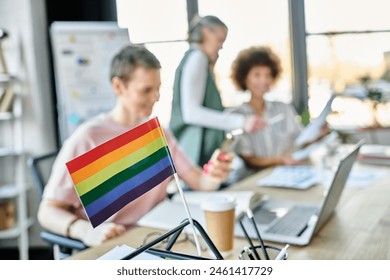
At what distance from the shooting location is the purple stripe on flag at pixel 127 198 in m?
0.67

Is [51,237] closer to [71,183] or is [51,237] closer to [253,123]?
[71,183]

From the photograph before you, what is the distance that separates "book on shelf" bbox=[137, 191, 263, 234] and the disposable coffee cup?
0.29 feet

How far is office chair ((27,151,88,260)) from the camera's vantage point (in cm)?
119

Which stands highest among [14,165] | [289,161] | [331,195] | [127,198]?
[127,198]

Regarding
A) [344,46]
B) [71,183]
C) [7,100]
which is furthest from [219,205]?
[7,100]

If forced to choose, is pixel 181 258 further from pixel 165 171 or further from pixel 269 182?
pixel 269 182

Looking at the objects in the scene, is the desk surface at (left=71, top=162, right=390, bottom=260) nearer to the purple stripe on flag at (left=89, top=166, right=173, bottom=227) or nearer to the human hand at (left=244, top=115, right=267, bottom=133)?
the purple stripe on flag at (left=89, top=166, right=173, bottom=227)

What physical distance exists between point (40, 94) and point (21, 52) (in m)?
0.26

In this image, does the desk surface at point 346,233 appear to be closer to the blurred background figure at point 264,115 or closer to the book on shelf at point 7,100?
the blurred background figure at point 264,115

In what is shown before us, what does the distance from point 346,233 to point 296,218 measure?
12cm

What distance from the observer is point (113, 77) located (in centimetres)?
120

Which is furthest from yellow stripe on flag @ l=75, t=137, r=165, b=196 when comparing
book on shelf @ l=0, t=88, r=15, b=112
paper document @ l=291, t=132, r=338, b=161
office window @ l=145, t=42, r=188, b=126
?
book on shelf @ l=0, t=88, r=15, b=112

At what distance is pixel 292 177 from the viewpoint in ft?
5.32
